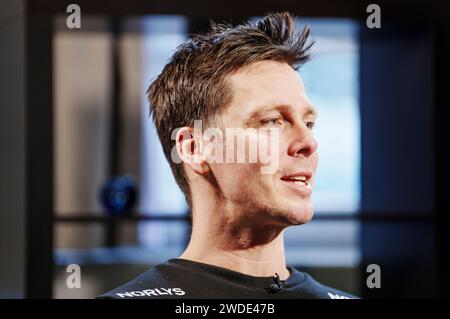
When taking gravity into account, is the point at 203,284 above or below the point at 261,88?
below

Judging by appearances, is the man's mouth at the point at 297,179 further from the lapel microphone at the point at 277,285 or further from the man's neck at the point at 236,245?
the lapel microphone at the point at 277,285

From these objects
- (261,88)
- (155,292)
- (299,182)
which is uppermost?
(261,88)

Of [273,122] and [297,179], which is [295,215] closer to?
[297,179]

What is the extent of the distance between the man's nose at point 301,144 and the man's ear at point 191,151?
0.73 ft

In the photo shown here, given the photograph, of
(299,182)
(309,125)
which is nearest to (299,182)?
(299,182)

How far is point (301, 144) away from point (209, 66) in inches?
12.1

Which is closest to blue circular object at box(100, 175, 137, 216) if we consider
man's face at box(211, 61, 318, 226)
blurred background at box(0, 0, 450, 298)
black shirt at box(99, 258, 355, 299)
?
blurred background at box(0, 0, 450, 298)

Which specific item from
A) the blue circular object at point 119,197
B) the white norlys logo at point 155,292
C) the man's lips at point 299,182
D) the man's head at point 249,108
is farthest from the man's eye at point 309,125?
the blue circular object at point 119,197

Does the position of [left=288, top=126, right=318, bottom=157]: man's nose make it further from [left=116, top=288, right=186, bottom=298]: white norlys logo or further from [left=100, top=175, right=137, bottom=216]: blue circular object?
[left=100, top=175, right=137, bottom=216]: blue circular object

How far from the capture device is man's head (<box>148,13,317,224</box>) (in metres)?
1.88

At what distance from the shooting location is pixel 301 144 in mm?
1893
